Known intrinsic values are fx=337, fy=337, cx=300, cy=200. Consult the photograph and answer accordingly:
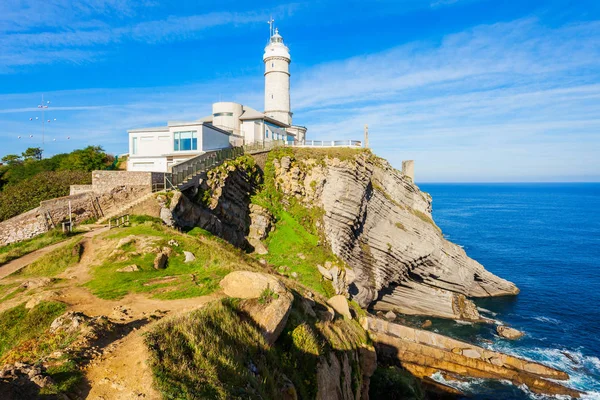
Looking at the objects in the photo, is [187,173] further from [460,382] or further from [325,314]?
[460,382]

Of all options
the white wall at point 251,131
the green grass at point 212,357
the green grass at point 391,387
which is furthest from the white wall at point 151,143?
the green grass at point 212,357

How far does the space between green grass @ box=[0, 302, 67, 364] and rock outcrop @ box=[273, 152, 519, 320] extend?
25.6m

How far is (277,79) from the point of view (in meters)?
50.7

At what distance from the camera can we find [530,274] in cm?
4806

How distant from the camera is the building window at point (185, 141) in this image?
32.5 metres

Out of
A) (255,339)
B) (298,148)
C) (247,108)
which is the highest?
(247,108)

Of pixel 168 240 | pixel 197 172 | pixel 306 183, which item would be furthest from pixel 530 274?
pixel 168 240

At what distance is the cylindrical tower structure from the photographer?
50.2m

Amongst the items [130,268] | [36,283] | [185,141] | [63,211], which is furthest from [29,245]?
[185,141]

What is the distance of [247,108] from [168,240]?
31.8 m

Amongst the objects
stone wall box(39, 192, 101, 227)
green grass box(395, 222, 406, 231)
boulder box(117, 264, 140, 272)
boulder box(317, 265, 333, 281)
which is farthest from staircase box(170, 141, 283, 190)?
green grass box(395, 222, 406, 231)

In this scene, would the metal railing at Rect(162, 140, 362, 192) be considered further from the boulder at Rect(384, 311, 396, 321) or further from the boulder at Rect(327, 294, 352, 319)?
the boulder at Rect(384, 311, 396, 321)

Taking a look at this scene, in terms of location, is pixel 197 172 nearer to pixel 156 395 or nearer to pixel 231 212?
pixel 231 212

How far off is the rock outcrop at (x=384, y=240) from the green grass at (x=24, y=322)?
84.0 feet
